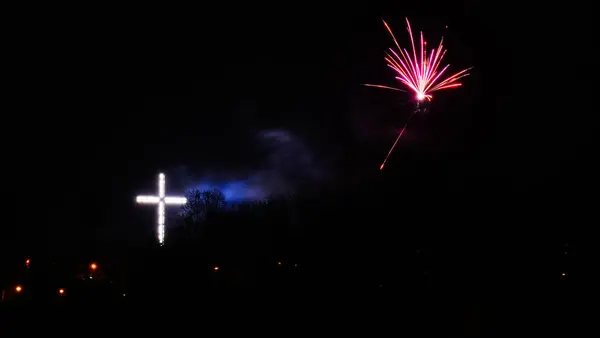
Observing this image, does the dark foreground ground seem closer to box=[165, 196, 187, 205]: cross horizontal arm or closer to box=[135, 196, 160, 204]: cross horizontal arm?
box=[135, 196, 160, 204]: cross horizontal arm

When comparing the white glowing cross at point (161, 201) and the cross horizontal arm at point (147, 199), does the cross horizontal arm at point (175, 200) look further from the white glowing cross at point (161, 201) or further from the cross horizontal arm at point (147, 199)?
the cross horizontal arm at point (147, 199)

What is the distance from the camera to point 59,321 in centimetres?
1716

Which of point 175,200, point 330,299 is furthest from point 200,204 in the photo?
point 330,299

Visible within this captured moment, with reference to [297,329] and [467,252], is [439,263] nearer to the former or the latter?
[467,252]

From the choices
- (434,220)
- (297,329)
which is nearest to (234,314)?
(297,329)

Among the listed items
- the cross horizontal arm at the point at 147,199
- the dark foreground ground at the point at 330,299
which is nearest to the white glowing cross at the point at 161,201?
the cross horizontal arm at the point at 147,199

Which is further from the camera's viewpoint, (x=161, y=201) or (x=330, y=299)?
(x=161, y=201)

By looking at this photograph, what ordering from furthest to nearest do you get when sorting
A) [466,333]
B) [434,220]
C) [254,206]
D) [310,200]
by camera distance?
[254,206] → [310,200] → [434,220] → [466,333]

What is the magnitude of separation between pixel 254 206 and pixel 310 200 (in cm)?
559

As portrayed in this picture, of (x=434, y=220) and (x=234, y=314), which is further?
(x=434, y=220)

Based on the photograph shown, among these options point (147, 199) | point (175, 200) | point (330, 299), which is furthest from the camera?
point (175, 200)

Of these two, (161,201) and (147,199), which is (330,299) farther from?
(161,201)

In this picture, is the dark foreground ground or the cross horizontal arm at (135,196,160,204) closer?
the dark foreground ground

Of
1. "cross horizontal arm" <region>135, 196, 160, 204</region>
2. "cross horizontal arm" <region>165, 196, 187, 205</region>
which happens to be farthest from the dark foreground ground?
"cross horizontal arm" <region>165, 196, 187, 205</region>
